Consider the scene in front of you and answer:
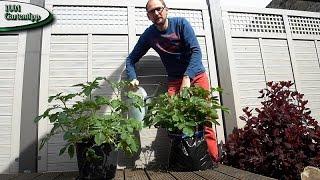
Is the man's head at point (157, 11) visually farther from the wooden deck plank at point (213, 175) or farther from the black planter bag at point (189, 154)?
the wooden deck plank at point (213, 175)

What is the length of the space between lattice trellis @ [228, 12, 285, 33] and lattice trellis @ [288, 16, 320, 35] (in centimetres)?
17

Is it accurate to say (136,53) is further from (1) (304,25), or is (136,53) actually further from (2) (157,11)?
(1) (304,25)

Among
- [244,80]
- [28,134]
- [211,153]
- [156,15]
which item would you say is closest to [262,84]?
[244,80]

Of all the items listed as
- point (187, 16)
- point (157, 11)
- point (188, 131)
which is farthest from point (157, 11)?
point (188, 131)

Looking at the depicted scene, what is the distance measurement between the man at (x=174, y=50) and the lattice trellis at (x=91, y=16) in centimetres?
51

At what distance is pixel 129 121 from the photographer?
2260 millimetres

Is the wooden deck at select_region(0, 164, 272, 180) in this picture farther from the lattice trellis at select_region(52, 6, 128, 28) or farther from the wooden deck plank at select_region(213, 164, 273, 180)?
the lattice trellis at select_region(52, 6, 128, 28)

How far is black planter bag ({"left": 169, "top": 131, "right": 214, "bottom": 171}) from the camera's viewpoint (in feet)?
8.36

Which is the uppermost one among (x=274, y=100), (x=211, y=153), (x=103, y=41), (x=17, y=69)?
(x=103, y=41)

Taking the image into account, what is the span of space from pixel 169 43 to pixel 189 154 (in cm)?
116

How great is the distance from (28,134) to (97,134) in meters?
1.32

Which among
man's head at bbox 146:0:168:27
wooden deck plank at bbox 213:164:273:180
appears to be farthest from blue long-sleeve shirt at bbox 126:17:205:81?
wooden deck plank at bbox 213:164:273:180

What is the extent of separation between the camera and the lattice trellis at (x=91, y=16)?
11.2 feet

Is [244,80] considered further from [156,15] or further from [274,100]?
[156,15]
